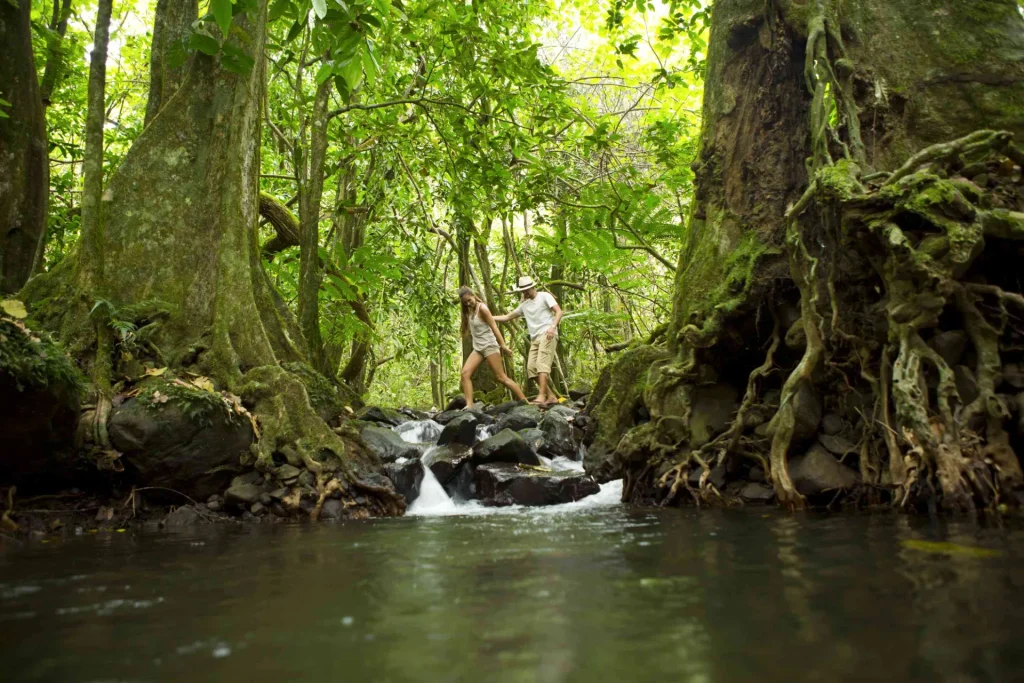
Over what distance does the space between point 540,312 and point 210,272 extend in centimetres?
638

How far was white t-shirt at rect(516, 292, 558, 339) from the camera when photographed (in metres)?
12.9

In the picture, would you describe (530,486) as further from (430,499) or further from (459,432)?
(459,432)

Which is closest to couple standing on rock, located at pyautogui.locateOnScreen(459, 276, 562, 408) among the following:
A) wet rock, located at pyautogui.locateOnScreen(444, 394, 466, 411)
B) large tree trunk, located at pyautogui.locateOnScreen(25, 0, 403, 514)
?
wet rock, located at pyautogui.locateOnScreen(444, 394, 466, 411)

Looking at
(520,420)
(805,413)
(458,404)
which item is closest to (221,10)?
(805,413)

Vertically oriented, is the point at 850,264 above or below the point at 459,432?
above

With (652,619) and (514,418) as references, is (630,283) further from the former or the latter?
(652,619)

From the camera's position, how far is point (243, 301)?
24.3 ft

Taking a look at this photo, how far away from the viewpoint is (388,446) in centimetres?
897

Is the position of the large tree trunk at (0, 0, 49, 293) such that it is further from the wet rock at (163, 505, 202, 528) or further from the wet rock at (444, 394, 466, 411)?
the wet rock at (444, 394, 466, 411)

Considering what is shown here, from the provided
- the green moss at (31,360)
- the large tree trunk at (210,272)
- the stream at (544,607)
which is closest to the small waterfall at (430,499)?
the large tree trunk at (210,272)

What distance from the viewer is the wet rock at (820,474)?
18.3ft

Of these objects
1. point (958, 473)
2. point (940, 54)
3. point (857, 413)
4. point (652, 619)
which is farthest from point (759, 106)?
point (652, 619)

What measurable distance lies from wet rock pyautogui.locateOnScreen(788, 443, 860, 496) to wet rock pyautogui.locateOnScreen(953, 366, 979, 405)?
89cm

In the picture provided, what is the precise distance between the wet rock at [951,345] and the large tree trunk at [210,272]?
14.5 ft
